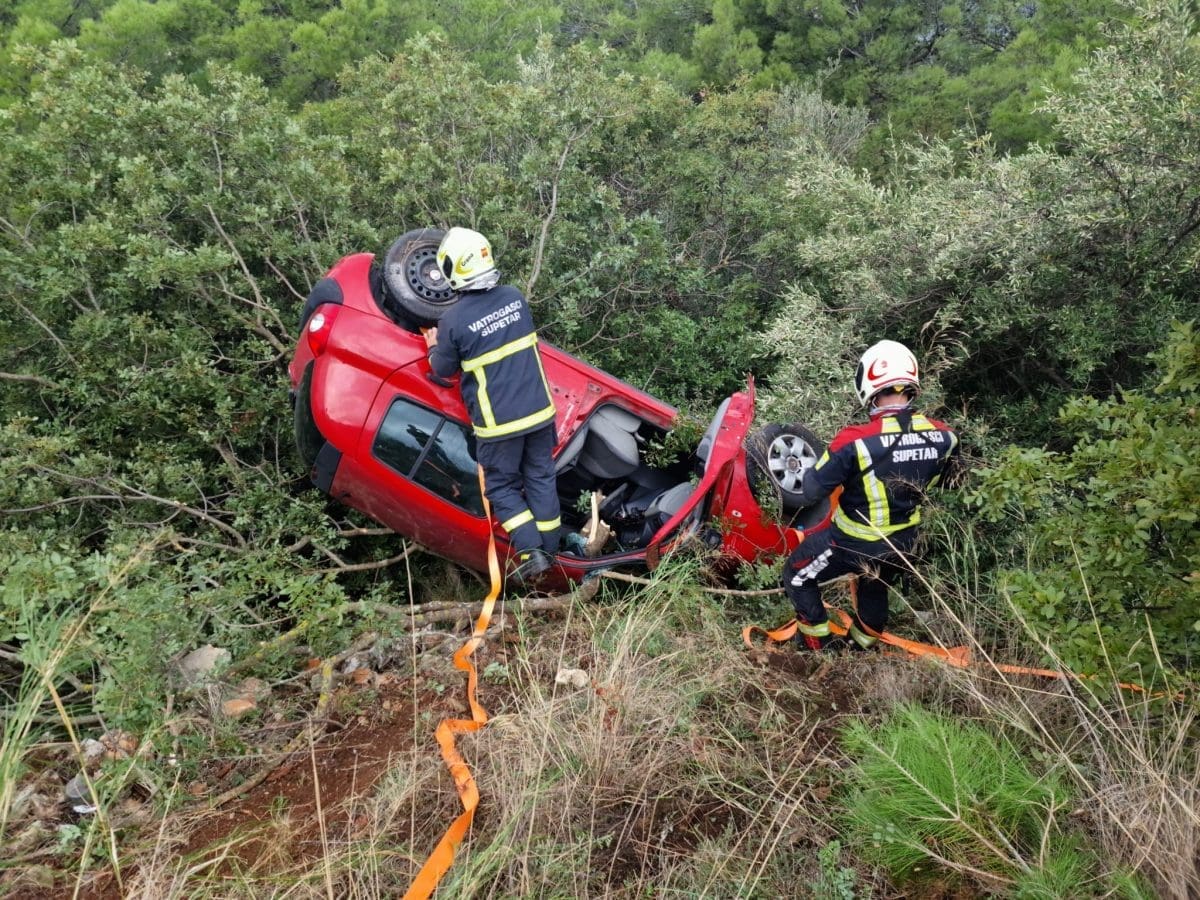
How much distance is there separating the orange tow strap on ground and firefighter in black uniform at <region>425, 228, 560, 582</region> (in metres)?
1.24

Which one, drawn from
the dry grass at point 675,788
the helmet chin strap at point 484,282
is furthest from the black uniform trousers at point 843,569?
the helmet chin strap at point 484,282

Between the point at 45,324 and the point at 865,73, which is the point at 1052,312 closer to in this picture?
the point at 45,324

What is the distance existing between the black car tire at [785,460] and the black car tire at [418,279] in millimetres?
1965

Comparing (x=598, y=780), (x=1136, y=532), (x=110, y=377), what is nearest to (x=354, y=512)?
(x=110, y=377)

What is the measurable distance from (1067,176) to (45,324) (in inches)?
265

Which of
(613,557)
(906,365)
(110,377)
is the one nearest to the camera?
(906,365)

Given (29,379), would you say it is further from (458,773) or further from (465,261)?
(458,773)

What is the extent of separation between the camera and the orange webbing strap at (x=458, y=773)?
243 centimetres

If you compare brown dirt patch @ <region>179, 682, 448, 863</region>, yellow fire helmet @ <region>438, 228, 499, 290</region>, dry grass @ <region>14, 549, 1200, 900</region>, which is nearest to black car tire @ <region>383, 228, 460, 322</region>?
yellow fire helmet @ <region>438, 228, 499, 290</region>

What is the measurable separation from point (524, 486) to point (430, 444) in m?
0.57

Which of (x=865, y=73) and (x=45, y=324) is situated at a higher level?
(x=45, y=324)

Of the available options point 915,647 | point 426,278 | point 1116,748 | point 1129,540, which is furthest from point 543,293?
point 1116,748

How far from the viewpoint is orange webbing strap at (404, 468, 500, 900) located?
2.43 metres

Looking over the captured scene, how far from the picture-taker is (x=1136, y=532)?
8.84 ft
